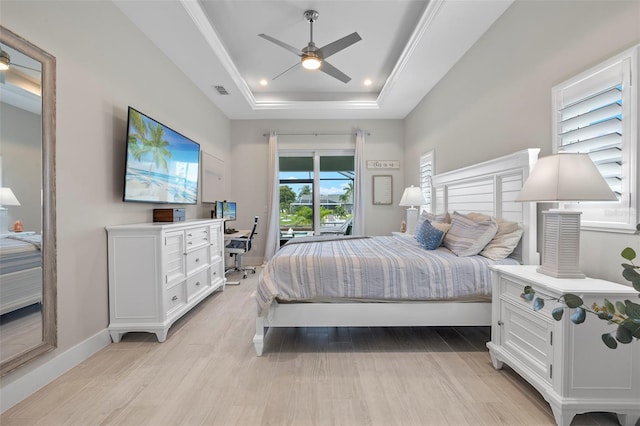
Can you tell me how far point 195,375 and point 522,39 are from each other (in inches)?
142

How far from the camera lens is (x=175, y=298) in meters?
2.71

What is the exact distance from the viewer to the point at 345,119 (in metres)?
5.84

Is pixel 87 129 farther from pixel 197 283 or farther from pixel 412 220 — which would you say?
pixel 412 220

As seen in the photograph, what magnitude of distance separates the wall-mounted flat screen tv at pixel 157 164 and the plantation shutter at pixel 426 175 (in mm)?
3371

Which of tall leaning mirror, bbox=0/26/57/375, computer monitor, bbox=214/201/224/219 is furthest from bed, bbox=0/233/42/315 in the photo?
computer monitor, bbox=214/201/224/219

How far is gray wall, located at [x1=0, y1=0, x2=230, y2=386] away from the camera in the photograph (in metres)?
2.00

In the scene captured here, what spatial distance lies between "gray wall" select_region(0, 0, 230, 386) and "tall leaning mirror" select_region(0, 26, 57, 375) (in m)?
0.10

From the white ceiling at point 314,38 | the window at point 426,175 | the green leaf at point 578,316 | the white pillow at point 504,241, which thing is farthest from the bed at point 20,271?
the window at point 426,175

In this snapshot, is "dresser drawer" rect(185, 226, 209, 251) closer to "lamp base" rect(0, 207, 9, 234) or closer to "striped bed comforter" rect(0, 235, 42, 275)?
"striped bed comforter" rect(0, 235, 42, 275)

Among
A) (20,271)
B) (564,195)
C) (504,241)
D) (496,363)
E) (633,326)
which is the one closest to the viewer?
(633,326)

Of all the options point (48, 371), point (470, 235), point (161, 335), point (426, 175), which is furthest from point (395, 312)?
point (426, 175)

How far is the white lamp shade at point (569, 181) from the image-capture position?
1.56 meters

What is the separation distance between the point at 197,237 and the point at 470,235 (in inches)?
106

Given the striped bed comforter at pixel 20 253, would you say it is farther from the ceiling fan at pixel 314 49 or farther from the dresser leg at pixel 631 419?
the dresser leg at pixel 631 419
